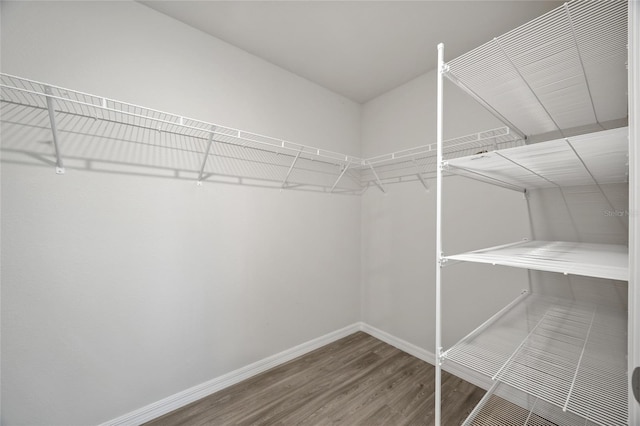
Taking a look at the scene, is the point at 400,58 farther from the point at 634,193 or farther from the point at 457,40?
the point at 634,193

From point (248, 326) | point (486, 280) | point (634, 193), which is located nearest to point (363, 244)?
point (486, 280)

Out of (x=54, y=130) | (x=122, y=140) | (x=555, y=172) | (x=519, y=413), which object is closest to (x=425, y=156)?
(x=555, y=172)

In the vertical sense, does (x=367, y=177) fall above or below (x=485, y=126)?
below

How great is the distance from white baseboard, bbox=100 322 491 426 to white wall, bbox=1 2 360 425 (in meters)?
0.05

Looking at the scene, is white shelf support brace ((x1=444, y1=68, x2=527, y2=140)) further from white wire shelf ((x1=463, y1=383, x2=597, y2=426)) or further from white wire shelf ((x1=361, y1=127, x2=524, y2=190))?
white wire shelf ((x1=463, y1=383, x2=597, y2=426))

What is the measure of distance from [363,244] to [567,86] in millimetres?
1914

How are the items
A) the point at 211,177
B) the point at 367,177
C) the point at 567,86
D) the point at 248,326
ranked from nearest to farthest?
the point at 567,86, the point at 211,177, the point at 248,326, the point at 367,177

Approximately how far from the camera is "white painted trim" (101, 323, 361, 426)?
1467mm

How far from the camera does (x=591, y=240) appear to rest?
55.9 inches

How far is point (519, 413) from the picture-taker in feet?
5.01

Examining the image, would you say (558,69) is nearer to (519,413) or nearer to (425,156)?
(425,156)

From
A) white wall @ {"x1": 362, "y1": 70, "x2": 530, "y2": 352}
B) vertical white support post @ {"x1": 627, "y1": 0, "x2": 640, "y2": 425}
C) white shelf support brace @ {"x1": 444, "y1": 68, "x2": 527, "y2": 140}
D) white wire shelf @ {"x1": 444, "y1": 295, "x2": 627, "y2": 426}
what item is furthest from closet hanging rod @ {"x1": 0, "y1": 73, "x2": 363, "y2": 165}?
white wire shelf @ {"x1": 444, "y1": 295, "x2": 627, "y2": 426}

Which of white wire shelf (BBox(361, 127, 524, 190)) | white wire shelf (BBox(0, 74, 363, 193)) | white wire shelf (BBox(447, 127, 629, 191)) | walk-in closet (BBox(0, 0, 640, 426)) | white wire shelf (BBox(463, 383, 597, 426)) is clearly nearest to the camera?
white wire shelf (BBox(447, 127, 629, 191))

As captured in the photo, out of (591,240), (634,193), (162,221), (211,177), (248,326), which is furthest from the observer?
(248,326)
